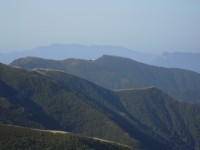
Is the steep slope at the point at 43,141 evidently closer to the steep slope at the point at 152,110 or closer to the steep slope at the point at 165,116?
the steep slope at the point at 152,110

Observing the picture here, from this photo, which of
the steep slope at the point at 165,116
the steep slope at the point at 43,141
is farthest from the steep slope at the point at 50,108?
the steep slope at the point at 165,116

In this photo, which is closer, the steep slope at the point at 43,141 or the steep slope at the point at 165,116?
the steep slope at the point at 43,141

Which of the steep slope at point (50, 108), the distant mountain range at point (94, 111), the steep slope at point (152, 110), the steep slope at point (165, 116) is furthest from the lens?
the steep slope at point (152, 110)

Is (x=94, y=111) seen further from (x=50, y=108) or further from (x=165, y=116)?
(x=165, y=116)

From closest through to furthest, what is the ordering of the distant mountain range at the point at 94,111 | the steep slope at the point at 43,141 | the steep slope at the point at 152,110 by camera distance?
the steep slope at the point at 43,141, the distant mountain range at the point at 94,111, the steep slope at the point at 152,110

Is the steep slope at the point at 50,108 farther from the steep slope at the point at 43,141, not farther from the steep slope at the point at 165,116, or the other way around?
the steep slope at the point at 165,116

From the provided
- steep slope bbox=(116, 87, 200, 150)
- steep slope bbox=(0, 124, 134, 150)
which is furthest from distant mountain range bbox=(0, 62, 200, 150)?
steep slope bbox=(0, 124, 134, 150)

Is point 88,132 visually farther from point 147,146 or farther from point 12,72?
point 12,72

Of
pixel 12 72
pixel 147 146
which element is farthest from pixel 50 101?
pixel 147 146
